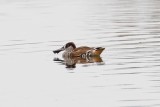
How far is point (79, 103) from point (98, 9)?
3026 cm

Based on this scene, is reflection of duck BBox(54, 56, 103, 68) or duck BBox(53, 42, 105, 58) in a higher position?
duck BBox(53, 42, 105, 58)

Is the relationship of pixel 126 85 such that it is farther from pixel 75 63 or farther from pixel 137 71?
pixel 75 63

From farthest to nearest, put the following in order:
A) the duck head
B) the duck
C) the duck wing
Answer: the duck head < the duck wing < the duck

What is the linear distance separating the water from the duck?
0.30m

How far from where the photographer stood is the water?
20078 mm

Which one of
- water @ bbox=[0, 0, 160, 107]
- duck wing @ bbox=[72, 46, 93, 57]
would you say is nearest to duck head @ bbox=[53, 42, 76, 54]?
A: water @ bbox=[0, 0, 160, 107]

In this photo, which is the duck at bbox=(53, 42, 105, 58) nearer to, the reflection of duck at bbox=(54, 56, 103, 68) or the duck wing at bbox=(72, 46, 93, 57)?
the duck wing at bbox=(72, 46, 93, 57)

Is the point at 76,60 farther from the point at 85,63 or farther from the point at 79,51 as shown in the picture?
the point at 85,63

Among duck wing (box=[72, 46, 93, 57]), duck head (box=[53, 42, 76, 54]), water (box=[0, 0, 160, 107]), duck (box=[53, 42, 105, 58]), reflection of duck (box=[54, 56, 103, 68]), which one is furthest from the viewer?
duck head (box=[53, 42, 76, 54])

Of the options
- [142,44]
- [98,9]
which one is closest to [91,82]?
[142,44]

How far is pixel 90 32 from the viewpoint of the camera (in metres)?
35.2

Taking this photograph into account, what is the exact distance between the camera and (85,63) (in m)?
26.5

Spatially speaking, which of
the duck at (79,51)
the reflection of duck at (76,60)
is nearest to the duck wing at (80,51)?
the duck at (79,51)

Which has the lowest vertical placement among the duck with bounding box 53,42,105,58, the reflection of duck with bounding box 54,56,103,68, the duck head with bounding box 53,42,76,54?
the reflection of duck with bounding box 54,56,103,68
